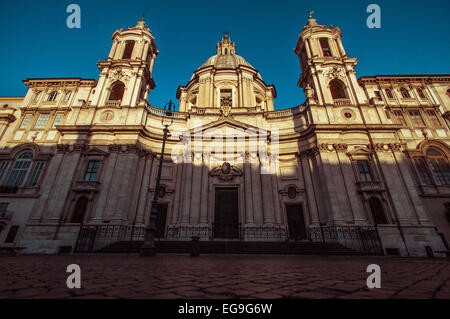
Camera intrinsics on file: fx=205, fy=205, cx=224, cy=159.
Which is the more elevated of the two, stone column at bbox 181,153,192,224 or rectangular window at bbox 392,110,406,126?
rectangular window at bbox 392,110,406,126

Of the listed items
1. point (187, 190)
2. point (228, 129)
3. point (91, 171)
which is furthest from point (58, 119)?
point (228, 129)

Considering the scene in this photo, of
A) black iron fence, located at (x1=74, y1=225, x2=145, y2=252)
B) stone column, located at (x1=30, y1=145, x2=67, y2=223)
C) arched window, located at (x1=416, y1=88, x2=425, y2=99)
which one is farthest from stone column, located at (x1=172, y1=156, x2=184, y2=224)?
arched window, located at (x1=416, y1=88, x2=425, y2=99)

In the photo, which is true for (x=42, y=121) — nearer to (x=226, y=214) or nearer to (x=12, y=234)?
(x=12, y=234)

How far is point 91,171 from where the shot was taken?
701 inches

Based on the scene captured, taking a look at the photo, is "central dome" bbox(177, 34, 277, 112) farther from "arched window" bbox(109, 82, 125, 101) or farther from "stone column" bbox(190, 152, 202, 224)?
"stone column" bbox(190, 152, 202, 224)

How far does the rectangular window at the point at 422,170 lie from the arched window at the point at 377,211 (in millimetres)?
5393

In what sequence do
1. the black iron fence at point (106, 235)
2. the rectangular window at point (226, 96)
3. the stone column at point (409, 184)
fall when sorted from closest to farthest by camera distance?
the black iron fence at point (106, 235), the stone column at point (409, 184), the rectangular window at point (226, 96)

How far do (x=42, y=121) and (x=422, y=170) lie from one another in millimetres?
36910

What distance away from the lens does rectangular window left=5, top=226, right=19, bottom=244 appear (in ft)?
51.7

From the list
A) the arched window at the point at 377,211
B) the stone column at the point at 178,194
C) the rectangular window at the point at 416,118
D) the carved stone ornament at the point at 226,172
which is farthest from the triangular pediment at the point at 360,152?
the stone column at the point at 178,194

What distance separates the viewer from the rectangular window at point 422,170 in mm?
17734

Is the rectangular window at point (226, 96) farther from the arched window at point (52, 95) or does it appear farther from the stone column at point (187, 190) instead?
the arched window at point (52, 95)

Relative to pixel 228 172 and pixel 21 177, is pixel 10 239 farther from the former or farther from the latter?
pixel 228 172
